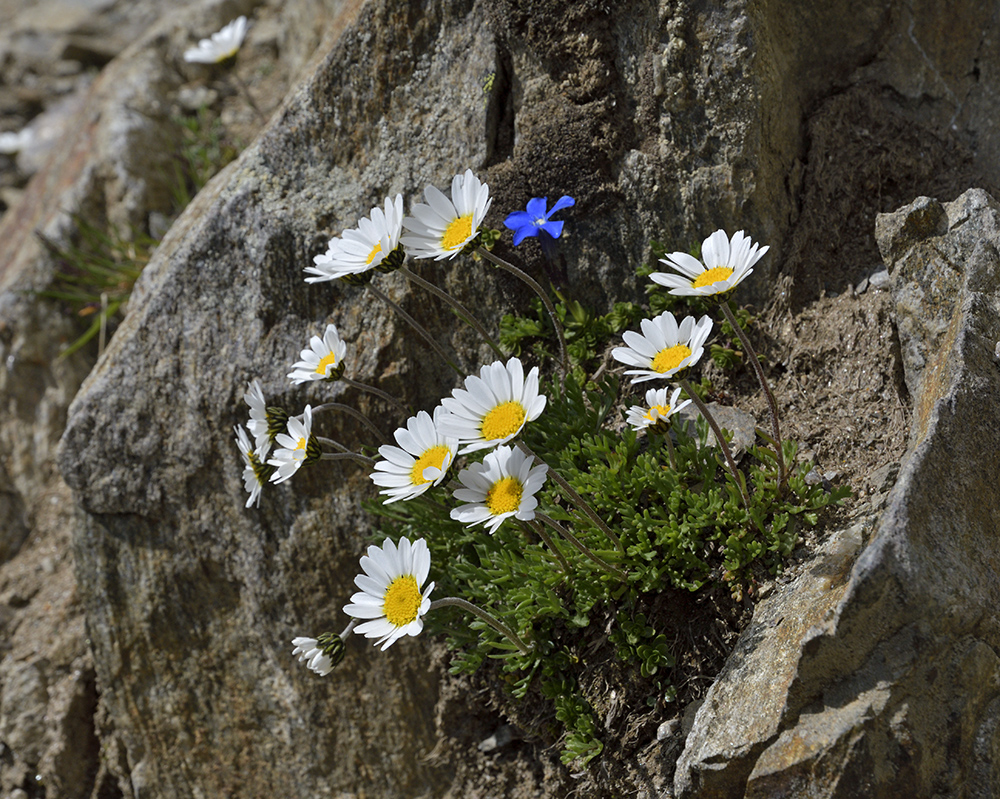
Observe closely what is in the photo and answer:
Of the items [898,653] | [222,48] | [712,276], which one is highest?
[222,48]

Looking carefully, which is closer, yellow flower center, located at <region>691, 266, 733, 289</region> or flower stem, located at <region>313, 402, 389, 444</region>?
yellow flower center, located at <region>691, 266, 733, 289</region>

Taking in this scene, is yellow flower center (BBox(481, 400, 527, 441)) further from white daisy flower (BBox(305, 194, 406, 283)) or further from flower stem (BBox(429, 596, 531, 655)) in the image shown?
white daisy flower (BBox(305, 194, 406, 283))

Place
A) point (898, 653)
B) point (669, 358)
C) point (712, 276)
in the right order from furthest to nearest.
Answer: point (712, 276) < point (669, 358) < point (898, 653)

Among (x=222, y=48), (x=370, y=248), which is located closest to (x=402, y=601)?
(x=370, y=248)

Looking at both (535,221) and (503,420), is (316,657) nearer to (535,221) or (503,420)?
(503,420)

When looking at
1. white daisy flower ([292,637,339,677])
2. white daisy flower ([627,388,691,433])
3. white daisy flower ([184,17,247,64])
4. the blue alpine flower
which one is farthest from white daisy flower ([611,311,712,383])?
white daisy flower ([184,17,247,64])

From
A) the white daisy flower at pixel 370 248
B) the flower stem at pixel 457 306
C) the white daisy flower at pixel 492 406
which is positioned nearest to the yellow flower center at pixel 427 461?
the white daisy flower at pixel 492 406

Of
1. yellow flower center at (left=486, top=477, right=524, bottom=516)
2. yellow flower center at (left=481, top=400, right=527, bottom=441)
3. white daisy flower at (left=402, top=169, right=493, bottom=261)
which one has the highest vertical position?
white daisy flower at (left=402, top=169, right=493, bottom=261)

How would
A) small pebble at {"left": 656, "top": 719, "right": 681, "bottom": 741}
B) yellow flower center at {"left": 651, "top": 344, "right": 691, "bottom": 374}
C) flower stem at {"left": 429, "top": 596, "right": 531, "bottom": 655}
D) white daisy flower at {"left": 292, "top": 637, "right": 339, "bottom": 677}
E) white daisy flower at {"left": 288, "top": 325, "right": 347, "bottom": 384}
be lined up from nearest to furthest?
yellow flower center at {"left": 651, "top": 344, "right": 691, "bottom": 374}, flower stem at {"left": 429, "top": 596, "right": 531, "bottom": 655}, white daisy flower at {"left": 292, "top": 637, "right": 339, "bottom": 677}, small pebble at {"left": 656, "top": 719, "right": 681, "bottom": 741}, white daisy flower at {"left": 288, "top": 325, "right": 347, "bottom": 384}

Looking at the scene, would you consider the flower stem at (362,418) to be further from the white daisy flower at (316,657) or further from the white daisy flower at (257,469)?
the white daisy flower at (316,657)
